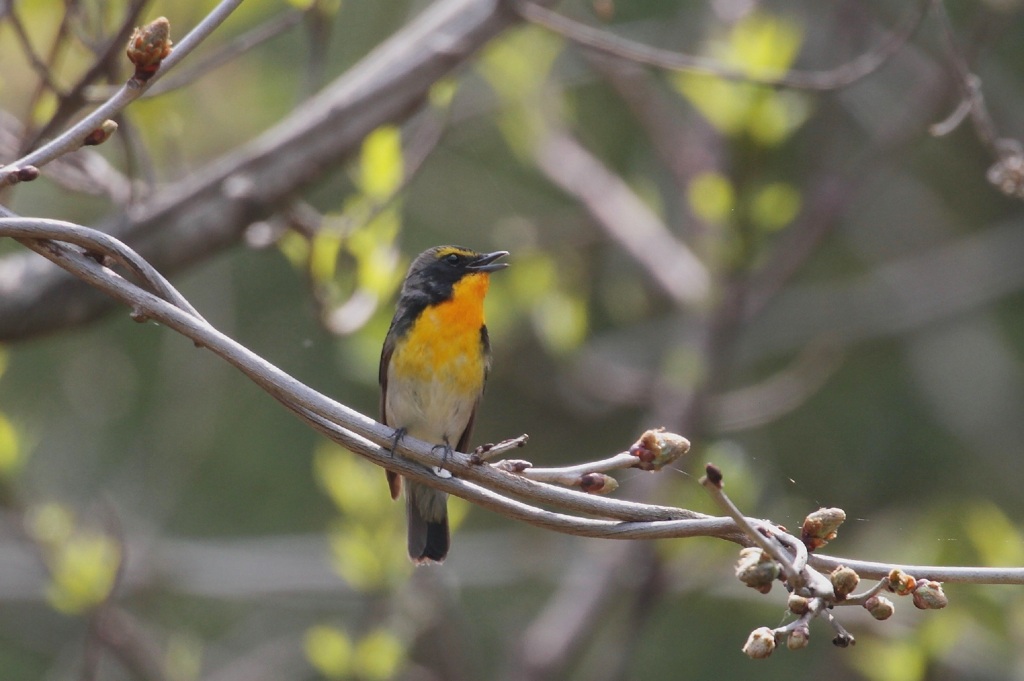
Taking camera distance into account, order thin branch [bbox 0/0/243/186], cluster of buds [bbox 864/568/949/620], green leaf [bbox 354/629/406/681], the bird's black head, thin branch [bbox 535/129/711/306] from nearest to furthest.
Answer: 1. cluster of buds [bbox 864/568/949/620]
2. thin branch [bbox 0/0/243/186]
3. the bird's black head
4. green leaf [bbox 354/629/406/681]
5. thin branch [bbox 535/129/711/306]

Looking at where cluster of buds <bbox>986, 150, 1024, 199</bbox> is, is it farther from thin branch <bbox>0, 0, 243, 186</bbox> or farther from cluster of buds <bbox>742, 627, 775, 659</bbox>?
thin branch <bbox>0, 0, 243, 186</bbox>

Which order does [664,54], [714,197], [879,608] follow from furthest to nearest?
1. [714,197]
2. [664,54]
3. [879,608]

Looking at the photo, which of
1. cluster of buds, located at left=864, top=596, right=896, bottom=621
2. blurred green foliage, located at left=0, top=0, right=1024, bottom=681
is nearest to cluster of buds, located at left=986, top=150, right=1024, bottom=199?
cluster of buds, located at left=864, top=596, right=896, bottom=621

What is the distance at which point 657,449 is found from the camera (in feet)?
6.69

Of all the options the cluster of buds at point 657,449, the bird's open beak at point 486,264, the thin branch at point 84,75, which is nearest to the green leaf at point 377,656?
the bird's open beak at point 486,264

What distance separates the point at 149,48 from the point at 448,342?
2422 millimetres

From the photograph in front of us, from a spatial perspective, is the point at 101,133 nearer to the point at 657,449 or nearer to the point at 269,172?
the point at 657,449

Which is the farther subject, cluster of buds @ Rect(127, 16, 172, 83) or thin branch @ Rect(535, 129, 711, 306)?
thin branch @ Rect(535, 129, 711, 306)

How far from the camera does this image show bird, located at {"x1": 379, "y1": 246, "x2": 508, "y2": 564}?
4.47 m

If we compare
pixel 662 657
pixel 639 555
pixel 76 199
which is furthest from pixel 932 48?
pixel 76 199

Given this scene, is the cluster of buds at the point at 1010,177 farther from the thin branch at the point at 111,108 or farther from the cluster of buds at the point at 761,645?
the thin branch at the point at 111,108

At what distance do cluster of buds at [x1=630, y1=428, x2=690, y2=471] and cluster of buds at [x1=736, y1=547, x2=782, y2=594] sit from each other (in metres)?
0.22

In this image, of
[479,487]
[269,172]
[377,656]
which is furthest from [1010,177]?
[377,656]

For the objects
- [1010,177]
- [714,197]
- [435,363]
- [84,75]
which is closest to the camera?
[1010,177]
